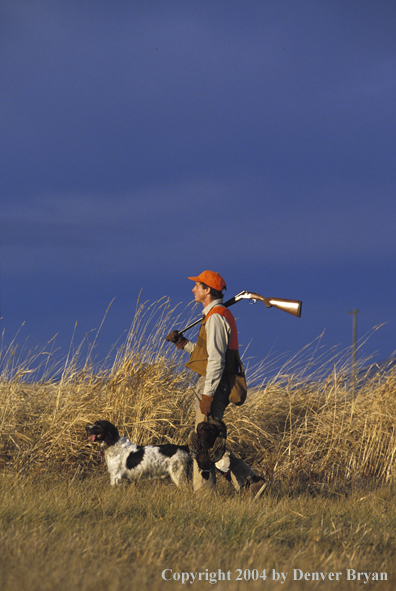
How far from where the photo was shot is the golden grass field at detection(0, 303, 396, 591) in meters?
Result: 3.44

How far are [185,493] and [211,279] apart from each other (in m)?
2.29

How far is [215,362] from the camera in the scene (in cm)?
545

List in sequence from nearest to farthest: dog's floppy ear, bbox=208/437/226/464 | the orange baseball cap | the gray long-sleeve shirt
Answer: the gray long-sleeve shirt, dog's floppy ear, bbox=208/437/226/464, the orange baseball cap

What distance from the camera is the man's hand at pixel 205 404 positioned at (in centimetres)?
543

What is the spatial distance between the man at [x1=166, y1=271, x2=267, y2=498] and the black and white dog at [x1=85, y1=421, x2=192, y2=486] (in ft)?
1.45

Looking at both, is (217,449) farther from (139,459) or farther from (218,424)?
(139,459)

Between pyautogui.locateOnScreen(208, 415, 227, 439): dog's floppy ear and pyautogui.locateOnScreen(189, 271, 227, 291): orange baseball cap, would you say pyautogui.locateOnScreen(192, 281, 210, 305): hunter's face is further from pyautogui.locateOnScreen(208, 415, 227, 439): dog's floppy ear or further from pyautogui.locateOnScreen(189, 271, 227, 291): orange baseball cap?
pyautogui.locateOnScreen(208, 415, 227, 439): dog's floppy ear

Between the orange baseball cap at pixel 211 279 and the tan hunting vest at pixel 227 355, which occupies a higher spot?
the orange baseball cap at pixel 211 279

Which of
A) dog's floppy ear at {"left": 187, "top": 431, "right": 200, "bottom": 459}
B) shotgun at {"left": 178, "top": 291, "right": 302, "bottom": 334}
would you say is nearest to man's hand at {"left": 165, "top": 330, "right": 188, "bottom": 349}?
shotgun at {"left": 178, "top": 291, "right": 302, "bottom": 334}

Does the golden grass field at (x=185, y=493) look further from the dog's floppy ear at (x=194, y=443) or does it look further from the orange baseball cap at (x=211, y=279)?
the orange baseball cap at (x=211, y=279)

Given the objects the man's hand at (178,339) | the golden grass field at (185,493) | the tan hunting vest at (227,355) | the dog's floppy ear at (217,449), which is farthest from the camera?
the man's hand at (178,339)

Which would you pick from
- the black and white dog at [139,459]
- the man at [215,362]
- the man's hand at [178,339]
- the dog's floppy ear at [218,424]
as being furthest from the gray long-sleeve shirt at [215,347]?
the black and white dog at [139,459]

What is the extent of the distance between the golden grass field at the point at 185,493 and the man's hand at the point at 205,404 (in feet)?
2.82

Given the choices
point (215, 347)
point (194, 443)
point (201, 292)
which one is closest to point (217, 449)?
point (194, 443)
